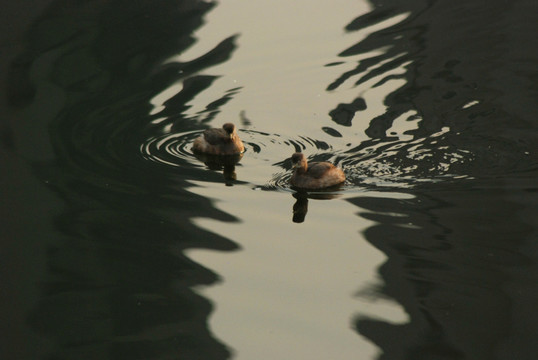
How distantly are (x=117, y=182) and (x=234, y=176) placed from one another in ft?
4.39

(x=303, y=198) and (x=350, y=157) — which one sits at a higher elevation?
(x=350, y=157)

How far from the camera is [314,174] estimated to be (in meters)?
11.2

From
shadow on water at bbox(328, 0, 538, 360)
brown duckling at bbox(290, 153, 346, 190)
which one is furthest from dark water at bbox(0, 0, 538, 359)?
brown duckling at bbox(290, 153, 346, 190)

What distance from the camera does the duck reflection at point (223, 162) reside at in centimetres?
1204

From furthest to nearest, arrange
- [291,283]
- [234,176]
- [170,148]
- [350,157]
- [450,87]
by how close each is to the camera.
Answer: [450,87], [170,148], [350,157], [234,176], [291,283]

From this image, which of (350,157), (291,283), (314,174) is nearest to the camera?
(291,283)

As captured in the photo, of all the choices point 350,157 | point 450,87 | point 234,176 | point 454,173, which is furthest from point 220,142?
point 450,87

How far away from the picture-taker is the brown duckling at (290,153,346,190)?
36.5 ft

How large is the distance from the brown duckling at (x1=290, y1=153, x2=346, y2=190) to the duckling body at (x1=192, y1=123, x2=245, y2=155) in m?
1.09

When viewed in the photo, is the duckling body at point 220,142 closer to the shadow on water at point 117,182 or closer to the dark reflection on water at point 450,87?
the shadow on water at point 117,182

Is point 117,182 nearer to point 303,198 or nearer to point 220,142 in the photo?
point 220,142

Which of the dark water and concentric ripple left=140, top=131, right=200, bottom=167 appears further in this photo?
concentric ripple left=140, top=131, right=200, bottom=167

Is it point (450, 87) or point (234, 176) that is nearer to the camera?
point (234, 176)

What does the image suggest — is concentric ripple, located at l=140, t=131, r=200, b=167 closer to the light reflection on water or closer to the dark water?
the dark water
